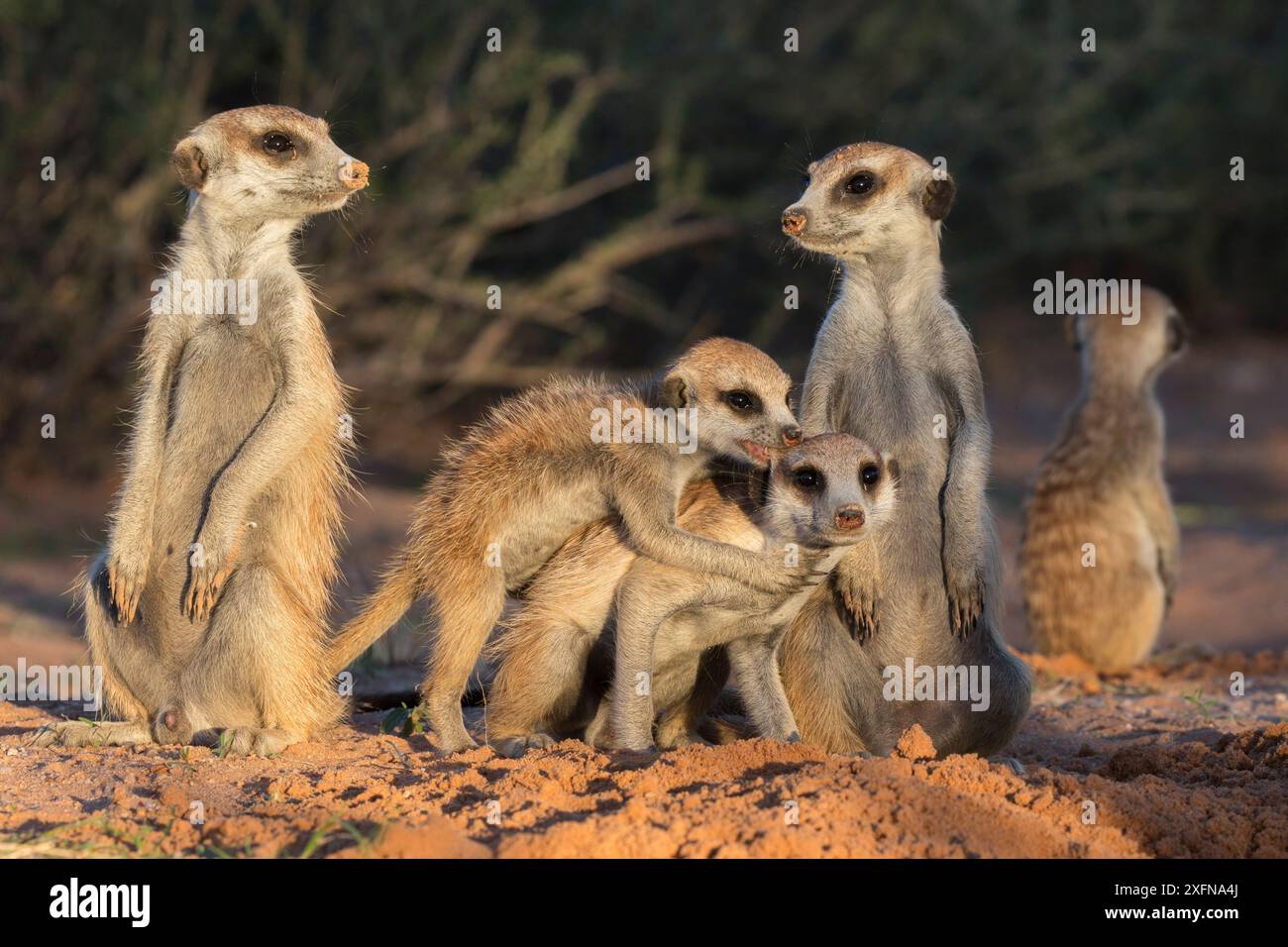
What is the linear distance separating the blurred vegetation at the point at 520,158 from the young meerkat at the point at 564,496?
481cm

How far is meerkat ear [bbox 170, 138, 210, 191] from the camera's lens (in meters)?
4.73

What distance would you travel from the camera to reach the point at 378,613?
4996 mm

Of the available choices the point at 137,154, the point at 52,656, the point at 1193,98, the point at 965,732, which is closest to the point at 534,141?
the point at 137,154

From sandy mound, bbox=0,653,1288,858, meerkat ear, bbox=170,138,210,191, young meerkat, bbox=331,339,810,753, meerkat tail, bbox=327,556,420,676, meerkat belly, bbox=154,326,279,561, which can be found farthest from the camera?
meerkat tail, bbox=327,556,420,676

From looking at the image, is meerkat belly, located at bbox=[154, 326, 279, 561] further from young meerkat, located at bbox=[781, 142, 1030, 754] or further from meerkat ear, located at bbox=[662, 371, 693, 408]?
young meerkat, located at bbox=[781, 142, 1030, 754]

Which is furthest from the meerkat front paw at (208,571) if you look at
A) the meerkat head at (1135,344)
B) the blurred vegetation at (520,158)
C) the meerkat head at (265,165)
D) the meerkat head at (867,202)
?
the blurred vegetation at (520,158)

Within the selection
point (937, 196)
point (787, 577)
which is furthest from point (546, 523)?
point (937, 196)

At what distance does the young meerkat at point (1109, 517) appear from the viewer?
733 cm

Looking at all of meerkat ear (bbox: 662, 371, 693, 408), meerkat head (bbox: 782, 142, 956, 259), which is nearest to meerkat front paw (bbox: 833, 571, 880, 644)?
meerkat ear (bbox: 662, 371, 693, 408)

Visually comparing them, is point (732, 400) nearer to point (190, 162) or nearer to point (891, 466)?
point (891, 466)

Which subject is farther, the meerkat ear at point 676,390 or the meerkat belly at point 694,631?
the meerkat ear at point 676,390

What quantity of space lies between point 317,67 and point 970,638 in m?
8.17

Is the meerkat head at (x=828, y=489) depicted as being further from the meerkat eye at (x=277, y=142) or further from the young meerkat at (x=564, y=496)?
the meerkat eye at (x=277, y=142)

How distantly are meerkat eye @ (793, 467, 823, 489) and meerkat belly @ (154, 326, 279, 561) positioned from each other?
66.6 inches
